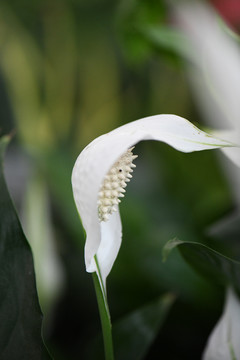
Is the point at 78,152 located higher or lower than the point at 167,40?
lower

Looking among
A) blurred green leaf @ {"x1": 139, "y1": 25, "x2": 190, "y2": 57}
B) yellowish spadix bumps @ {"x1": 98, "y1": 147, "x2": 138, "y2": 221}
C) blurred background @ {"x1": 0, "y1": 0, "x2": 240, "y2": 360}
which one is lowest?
blurred background @ {"x1": 0, "y1": 0, "x2": 240, "y2": 360}

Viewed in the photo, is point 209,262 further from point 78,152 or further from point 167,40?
point 78,152

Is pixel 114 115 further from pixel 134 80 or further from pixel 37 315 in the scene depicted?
pixel 37 315

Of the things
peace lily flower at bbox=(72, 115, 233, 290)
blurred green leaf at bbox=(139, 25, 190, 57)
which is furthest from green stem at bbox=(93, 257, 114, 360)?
blurred green leaf at bbox=(139, 25, 190, 57)

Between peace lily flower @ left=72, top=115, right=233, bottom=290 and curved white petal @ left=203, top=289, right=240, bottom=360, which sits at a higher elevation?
peace lily flower @ left=72, top=115, right=233, bottom=290

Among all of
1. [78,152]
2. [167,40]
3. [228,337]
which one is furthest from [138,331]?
[78,152]

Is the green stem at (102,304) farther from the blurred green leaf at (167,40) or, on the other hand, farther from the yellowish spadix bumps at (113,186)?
the blurred green leaf at (167,40)

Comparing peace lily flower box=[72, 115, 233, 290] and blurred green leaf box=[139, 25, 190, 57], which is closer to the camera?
peace lily flower box=[72, 115, 233, 290]

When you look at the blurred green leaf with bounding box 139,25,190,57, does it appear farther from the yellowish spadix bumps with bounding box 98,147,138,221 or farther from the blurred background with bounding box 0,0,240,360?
the yellowish spadix bumps with bounding box 98,147,138,221
